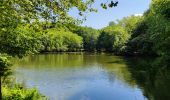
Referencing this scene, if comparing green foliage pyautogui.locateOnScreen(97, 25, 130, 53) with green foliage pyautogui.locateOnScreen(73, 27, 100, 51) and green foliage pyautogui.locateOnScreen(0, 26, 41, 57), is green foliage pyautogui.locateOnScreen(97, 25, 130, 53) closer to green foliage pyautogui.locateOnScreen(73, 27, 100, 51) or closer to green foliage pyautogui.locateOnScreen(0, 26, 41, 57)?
green foliage pyautogui.locateOnScreen(73, 27, 100, 51)

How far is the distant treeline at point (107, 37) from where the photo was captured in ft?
46.1

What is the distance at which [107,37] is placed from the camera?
445 ft

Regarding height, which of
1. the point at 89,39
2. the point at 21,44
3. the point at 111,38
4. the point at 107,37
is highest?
the point at 89,39

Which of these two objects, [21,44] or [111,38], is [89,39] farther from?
[21,44]

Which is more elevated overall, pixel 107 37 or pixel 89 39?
→ pixel 89 39

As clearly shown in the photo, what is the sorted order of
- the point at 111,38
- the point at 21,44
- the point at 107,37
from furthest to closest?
the point at 107,37, the point at 111,38, the point at 21,44

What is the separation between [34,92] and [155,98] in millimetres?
11769

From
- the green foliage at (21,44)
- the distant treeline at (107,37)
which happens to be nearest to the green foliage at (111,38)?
the distant treeline at (107,37)

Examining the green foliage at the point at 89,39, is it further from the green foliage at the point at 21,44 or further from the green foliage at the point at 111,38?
the green foliage at the point at 21,44

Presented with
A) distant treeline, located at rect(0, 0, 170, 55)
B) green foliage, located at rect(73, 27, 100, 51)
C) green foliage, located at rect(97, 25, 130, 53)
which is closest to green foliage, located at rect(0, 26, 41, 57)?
distant treeline, located at rect(0, 0, 170, 55)

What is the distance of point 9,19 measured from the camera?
1050 centimetres

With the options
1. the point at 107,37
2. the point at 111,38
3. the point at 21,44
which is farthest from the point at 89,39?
the point at 21,44

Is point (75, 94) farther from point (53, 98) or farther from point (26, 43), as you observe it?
point (26, 43)

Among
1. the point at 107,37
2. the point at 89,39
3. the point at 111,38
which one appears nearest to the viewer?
the point at 111,38
